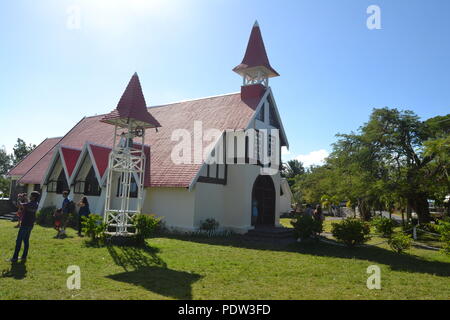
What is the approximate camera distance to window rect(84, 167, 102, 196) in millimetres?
18875

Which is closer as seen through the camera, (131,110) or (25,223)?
(25,223)

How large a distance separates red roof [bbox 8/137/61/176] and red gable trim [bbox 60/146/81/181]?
7.63m

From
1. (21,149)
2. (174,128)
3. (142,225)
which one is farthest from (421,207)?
(21,149)

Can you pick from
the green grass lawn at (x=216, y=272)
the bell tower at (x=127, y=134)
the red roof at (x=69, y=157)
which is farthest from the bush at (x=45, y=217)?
the bell tower at (x=127, y=134)

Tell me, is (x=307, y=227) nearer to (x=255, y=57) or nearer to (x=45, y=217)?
(x=255, y=57)

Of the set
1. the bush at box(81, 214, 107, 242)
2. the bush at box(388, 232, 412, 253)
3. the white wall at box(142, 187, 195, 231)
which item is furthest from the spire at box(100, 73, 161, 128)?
the bush at box(388, 232, 412, 253)

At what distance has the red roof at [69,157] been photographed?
19394 mm

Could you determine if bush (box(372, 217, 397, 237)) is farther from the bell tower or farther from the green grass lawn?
the bell tower

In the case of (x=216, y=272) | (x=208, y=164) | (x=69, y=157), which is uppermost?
(x=69, y=157)

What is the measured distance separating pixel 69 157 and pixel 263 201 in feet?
40.9

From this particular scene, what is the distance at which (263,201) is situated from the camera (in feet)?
66.1
